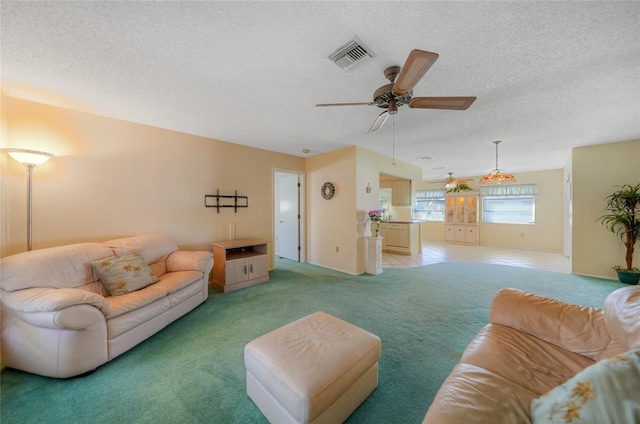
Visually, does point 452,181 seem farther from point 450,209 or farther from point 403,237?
point 403,237

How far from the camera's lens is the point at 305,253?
534 centimetres

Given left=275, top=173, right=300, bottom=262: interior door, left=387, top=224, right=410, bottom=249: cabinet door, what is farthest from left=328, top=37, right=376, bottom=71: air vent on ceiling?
left=387, top=224, right=410, bottom=249: cabinet door

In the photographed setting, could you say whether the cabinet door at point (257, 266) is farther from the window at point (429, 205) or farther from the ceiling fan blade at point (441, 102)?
the window at point (429, 205)

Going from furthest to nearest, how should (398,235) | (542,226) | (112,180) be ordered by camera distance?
(542,226)
(398,235)
(112,180)

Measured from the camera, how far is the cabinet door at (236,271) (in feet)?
11.3

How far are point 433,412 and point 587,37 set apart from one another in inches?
103

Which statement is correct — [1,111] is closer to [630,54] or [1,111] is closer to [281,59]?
[281,59]

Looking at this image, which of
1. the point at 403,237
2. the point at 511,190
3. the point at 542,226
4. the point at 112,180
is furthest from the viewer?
the point at 511,190

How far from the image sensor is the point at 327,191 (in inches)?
189

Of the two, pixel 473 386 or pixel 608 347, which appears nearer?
pixel 473 386

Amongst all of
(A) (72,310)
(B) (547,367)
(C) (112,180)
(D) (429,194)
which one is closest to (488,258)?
(D) (429,194)

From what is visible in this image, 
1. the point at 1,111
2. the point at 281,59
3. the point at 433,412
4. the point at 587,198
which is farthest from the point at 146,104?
the point at 587,198

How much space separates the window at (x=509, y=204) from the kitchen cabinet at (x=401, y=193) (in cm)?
307

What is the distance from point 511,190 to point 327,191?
668cm
